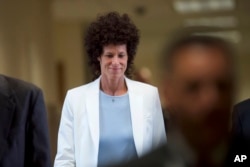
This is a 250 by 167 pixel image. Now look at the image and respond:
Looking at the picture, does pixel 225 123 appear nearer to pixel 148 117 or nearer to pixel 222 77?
pixel 222 77

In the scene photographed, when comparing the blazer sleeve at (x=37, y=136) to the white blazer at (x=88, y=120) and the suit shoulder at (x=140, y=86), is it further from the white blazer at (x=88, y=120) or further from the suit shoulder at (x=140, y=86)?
the suit shoulder at (x=140, y=86)

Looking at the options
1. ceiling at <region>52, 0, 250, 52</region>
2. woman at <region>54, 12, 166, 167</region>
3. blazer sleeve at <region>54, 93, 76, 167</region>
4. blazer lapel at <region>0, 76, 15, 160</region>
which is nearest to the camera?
blazer lapel at <region>0, 76, 15, 160</region>

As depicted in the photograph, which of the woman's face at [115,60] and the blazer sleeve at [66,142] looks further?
the blazer sleeve at [66,142]

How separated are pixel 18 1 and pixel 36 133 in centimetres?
291

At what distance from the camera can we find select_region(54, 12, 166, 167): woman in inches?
84.1

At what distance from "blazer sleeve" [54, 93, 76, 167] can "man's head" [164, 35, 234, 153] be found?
5.02 ft

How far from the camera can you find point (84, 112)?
224 cm

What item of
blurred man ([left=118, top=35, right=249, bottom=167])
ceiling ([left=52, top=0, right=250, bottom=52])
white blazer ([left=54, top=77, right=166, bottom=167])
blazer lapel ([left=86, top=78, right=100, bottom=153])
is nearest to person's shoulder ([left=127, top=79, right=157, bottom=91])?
white blazer ([left=54, top=77, right=166, bottom=167])

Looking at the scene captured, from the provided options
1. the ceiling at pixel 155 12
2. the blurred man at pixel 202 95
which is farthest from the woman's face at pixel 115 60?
the ceiling at pixel 155 12

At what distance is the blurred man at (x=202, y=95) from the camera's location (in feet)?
2.19

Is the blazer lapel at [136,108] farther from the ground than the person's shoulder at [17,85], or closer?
closer

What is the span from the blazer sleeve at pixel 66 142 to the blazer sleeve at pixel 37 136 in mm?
185

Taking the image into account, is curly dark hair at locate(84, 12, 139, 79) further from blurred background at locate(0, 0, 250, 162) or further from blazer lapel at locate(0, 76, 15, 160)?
blurred background at locate(0, 0, 250, 162)

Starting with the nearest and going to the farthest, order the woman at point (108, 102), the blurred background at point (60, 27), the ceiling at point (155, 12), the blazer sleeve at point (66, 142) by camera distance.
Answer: the woman at point (108, 102)
the blazer sleeve at point (66, 142)
the blurred background at point (60, 27)
the ceiling at point (155, 12)
